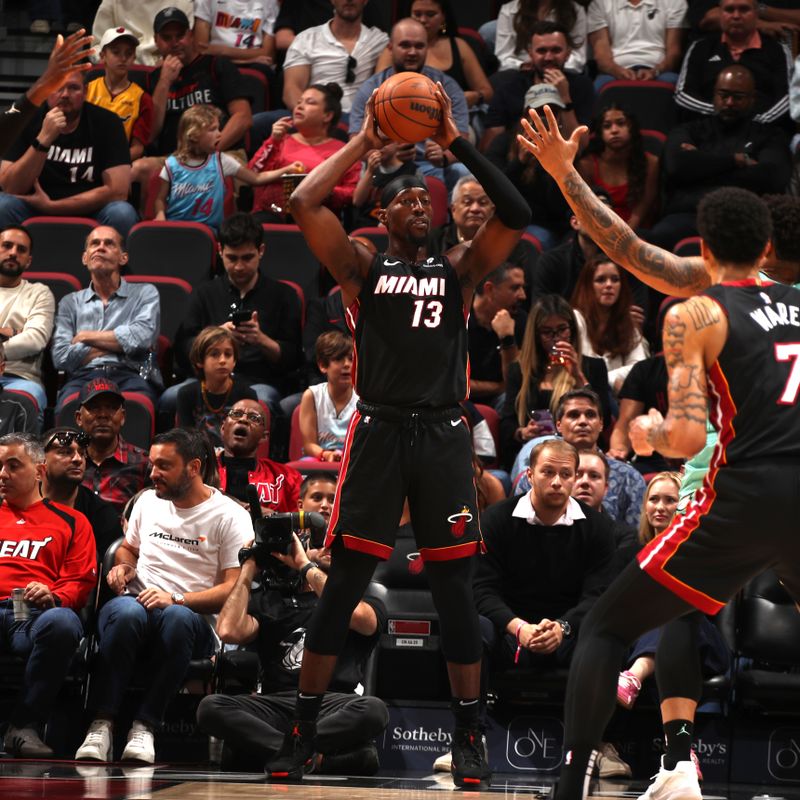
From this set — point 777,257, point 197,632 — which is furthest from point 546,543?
point 777,257

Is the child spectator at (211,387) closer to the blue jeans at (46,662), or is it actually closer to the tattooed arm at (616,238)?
the blue jeans at (46,662)

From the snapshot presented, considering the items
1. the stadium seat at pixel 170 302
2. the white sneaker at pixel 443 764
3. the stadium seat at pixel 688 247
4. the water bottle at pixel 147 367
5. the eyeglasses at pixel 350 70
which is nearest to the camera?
the white sneaker at pixel 443 764

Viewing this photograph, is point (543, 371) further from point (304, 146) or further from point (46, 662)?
point (46, 662)

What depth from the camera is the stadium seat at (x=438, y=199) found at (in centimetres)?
954

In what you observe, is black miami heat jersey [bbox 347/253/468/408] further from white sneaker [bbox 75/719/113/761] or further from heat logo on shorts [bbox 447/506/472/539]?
white sneaker [bbox 75/719/113/761]

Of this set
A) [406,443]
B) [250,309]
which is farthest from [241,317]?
[406,443]

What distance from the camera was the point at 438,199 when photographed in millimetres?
9570

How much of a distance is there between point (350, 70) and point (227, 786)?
24.1ft

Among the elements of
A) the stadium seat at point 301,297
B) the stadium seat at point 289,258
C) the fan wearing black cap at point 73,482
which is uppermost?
the stadium seat at point 289,258

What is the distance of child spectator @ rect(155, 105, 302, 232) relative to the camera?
32.6ft

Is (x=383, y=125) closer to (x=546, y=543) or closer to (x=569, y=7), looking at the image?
(x=546, y=543)

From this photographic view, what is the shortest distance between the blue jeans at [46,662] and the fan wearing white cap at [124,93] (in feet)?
17.4

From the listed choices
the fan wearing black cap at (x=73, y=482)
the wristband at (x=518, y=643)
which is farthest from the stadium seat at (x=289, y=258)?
the wristband at (x=518, y=643)

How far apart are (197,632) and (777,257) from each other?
3294 mm
